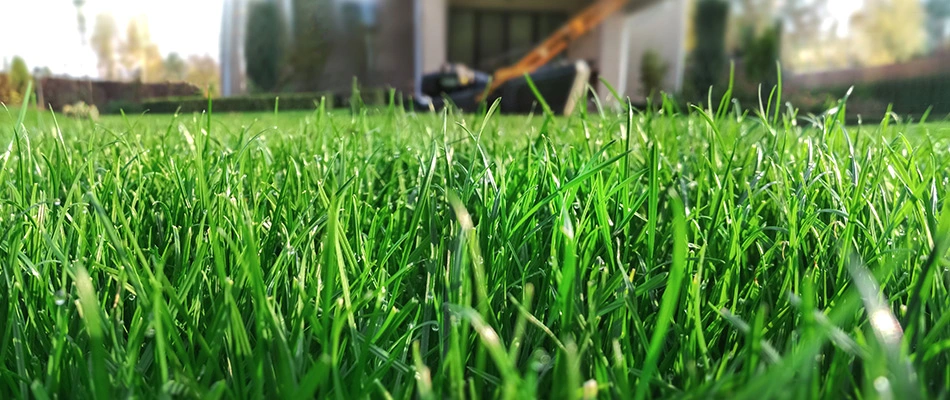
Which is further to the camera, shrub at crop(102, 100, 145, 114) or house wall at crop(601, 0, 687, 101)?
house wall at crop(601, 0, 687, 101)

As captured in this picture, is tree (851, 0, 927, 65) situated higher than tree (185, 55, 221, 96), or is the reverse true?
tree (851, 0, 927, 65)

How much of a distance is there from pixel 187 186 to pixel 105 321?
260 millimetres

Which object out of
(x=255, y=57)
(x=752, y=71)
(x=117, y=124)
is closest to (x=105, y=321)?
(x=117, y=124)

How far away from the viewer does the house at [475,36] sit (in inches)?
359

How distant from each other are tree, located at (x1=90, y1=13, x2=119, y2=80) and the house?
5.31 m

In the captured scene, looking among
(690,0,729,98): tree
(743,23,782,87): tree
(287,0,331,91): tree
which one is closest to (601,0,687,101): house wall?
(690,0,729,98): tree

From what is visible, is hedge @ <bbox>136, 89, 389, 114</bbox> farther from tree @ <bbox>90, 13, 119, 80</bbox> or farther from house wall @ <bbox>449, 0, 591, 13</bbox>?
house wall @ <bbox>449, 0, 591, 13</bbox>

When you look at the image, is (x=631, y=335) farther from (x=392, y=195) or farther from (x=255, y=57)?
(x=255, y=57)

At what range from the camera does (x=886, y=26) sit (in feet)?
24.8

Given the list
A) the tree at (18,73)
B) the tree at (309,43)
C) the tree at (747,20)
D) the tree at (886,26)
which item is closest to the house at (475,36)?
the tree at (309,43)

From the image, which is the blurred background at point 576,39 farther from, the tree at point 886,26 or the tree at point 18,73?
the tree at point 18,73

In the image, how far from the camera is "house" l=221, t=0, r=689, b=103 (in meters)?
9.11

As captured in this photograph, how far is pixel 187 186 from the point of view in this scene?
1.62 feet

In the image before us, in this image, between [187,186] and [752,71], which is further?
[752,71]
